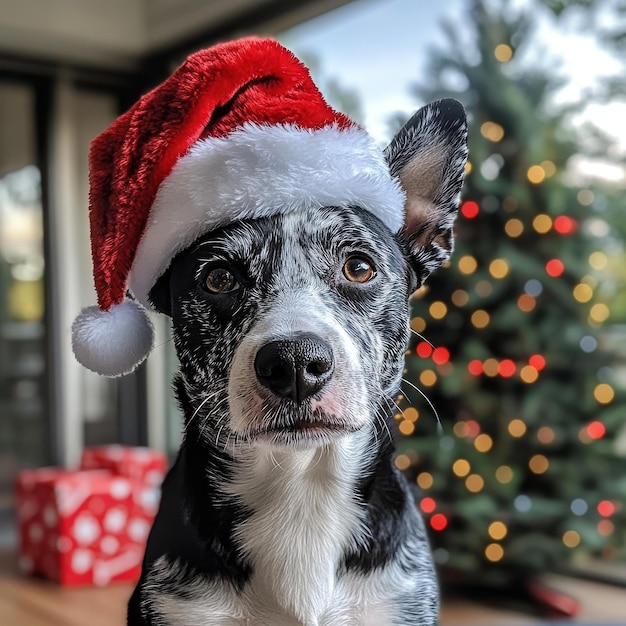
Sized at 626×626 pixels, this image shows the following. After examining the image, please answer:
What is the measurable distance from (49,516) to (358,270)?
2.51 meters

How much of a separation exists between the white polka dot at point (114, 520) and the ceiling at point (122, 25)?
2.12m

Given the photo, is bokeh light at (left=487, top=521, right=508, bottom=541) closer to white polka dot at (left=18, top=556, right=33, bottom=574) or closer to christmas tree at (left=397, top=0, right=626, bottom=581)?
christmas tree at (left=397, top=0, right=626, bottom=581)

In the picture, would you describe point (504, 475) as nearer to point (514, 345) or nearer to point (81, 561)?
point (514, 345)

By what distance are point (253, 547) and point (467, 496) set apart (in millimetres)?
1677

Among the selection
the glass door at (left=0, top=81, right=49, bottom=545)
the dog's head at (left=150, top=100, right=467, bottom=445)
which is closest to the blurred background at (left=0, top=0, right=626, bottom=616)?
the dog's head at (left=150, top=100, right=467, bottom=445)

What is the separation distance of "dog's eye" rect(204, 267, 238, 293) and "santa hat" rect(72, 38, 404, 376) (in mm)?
46

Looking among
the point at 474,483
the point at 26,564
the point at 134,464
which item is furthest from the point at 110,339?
the point at 26,564

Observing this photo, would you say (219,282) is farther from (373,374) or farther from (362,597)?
(362,597)

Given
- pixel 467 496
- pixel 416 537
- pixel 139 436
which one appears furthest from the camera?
pixel 139 436

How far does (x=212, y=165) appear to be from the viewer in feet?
2.73

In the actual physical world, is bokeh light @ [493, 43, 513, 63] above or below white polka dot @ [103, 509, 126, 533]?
above

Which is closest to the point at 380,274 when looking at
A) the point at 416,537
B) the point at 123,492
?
the point at 416,537

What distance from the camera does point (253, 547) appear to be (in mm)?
866

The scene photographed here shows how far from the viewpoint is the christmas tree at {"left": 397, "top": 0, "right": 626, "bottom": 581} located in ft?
7.93
